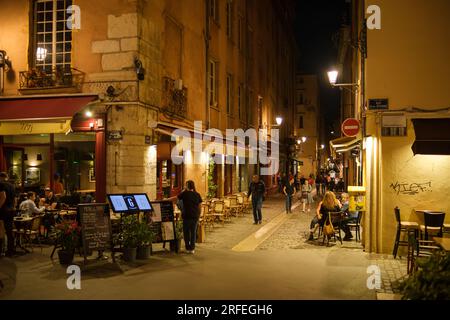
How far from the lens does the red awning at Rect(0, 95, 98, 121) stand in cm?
1223

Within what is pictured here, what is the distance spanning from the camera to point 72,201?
1362 centimetres

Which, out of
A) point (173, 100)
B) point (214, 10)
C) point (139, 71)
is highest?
point (214, 10)

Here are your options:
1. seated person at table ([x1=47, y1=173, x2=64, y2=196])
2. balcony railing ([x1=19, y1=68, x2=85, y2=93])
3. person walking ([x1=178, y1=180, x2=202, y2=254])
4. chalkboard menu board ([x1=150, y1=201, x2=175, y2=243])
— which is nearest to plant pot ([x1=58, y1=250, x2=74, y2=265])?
chalkboard menu board ([x1=150, y1=201, x2=175, y2=243])

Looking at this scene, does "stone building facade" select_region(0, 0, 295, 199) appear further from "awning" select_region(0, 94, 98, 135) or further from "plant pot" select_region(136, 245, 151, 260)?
"plant pot" select_region(136, 245, 151, 260)

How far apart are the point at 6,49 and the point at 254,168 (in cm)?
1757

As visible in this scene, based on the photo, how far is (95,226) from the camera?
9.39m

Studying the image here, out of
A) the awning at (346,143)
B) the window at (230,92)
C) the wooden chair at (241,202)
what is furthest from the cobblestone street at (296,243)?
the window at (230,92)

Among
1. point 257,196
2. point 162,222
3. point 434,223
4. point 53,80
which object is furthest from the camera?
point 257,196

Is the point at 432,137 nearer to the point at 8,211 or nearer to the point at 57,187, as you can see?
the point at 8,211

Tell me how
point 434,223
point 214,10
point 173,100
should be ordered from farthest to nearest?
point 214,10
point 173,100
point 434,223

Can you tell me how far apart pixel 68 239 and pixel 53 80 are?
5.66 meters

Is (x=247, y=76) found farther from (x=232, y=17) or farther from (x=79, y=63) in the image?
(x=79, y=63)

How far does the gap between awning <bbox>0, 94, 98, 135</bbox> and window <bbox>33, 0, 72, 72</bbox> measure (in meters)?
1.12

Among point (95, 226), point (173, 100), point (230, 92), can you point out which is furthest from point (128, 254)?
point (230, 92)
